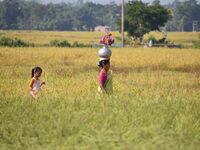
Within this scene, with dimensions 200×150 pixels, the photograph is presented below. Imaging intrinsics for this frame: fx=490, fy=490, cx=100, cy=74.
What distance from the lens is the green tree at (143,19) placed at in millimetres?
62812

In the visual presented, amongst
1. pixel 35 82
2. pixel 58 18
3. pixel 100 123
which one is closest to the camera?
pixel 100 123

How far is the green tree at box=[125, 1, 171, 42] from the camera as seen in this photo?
2473 inches

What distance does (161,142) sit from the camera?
4.87 m

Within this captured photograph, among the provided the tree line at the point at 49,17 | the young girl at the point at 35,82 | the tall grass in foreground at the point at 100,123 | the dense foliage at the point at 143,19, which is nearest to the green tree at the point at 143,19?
the dense foliage at the point at 143,19

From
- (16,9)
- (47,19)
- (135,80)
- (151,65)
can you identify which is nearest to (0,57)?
(151,65)

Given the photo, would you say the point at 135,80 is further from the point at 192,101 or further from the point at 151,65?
the point at 192,101

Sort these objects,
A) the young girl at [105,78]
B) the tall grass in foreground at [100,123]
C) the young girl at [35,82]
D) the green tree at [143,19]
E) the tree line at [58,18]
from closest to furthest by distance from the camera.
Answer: the tall grass in foreground at [100,123]
the young girl at [105,78]
the young girl at [35,82]
the green tree at [143,19]
the tree line at [58,18]

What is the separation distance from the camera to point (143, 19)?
63.2m

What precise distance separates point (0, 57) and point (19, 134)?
20849 mm

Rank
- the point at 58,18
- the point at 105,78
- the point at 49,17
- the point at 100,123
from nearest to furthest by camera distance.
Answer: the point at 100,123
the point at 105,78
the point at 58,18
the point at 49,17

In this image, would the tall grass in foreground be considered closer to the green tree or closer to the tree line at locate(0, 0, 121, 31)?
the green tree

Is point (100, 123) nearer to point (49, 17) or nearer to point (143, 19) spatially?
point (143, 19)


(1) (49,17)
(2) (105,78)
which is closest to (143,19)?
(2) (105,78)

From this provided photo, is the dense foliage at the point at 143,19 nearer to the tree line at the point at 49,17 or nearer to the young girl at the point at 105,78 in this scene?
the young girl at the point at 105,78
